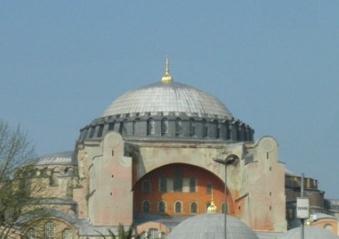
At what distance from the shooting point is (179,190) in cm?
7706

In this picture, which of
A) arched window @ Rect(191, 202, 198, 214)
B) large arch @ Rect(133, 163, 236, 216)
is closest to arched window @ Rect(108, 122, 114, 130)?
large arch @ Rect(133, 163, 236, 216)

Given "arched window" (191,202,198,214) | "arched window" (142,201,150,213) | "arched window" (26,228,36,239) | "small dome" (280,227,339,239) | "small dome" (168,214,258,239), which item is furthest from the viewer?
"arched window" (191,202,198,214)

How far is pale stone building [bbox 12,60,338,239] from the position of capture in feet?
238

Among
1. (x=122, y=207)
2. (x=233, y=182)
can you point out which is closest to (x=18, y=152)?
(x=122, y=207)

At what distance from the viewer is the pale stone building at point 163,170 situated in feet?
238

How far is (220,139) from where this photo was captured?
78.0m

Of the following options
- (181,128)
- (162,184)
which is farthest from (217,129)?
(162,184)

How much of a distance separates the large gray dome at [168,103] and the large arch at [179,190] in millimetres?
4098

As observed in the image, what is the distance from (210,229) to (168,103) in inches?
594

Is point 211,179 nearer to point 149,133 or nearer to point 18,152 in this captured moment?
point 149,133

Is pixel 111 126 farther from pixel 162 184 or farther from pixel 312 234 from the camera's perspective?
pixel 312 234

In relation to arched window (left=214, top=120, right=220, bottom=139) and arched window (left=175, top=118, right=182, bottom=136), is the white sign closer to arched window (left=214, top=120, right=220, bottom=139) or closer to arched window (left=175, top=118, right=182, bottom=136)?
arched window (left=175, top=118, right=182, bottom=136)

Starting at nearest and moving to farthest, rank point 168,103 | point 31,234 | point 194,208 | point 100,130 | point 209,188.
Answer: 1. point 31,234
2. point 194,208
3. point 209,188
4. point 100,130
5. point 168,103

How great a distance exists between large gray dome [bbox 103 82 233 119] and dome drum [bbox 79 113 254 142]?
25.2 inches
